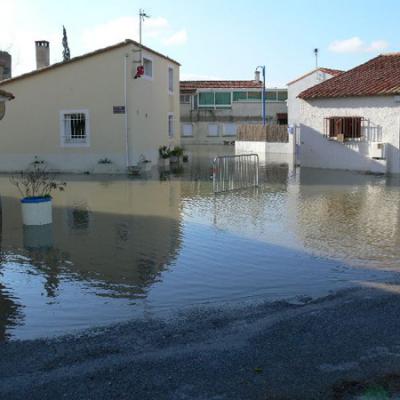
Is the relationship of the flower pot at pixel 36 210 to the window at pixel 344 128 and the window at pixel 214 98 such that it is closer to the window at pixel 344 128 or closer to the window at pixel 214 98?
the window at pixel 344 128

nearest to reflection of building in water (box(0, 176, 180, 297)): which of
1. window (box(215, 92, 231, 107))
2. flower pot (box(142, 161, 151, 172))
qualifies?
flower pot (box(142, 161, 151, 172))

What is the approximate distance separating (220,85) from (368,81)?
33515 mm

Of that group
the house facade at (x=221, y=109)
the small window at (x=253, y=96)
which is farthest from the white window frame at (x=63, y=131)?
the small window at (x=253, y=96)

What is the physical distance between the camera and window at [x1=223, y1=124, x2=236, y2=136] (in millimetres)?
53416

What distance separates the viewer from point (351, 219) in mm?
12031

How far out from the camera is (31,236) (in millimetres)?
10656

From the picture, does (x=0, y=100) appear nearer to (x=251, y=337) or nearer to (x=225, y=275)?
(x=225, y=275)

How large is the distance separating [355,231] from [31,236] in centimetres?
601

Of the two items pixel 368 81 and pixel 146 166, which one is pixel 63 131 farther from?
pixel 368 81

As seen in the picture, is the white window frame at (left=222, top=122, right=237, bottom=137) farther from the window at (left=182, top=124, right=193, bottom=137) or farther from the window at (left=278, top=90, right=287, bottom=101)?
the window at (left=278, top=90, right=287, bottom=101)

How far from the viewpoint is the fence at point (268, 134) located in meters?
34.9

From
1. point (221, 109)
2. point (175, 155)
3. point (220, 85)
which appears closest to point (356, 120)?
point (175, 155)

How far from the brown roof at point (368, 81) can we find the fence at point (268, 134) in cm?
1010

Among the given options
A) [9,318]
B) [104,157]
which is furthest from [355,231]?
[104,157]
